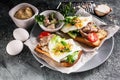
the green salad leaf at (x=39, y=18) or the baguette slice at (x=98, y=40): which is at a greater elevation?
the green salad leaf at (x=39, y=18)

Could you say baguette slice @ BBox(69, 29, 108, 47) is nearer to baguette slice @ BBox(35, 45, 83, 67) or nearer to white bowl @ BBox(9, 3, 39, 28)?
baguette slice @ BBox(35, 45, 83, 67)

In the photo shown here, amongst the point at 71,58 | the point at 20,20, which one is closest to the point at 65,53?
the point at 71,58

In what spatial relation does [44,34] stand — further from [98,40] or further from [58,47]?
[98,40]

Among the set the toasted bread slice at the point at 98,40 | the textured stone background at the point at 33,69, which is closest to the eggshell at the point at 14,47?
the textured stone background at the point at 33,69

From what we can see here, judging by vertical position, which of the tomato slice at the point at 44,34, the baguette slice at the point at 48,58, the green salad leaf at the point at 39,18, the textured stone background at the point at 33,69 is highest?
the green salad leaf at the point at 39,18

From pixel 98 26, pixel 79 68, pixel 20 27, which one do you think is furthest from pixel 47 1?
pixel 79 68

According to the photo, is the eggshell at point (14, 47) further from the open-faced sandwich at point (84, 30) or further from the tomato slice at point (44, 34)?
the open-faced sandwich at point (84, 30)

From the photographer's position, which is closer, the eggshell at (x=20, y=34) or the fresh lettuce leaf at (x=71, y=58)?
the fresh lettuce leaf at (x=71, y=58)
